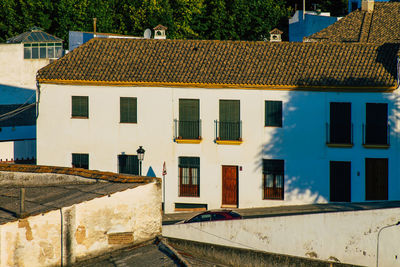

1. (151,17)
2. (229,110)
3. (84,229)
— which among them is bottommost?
(84,229)

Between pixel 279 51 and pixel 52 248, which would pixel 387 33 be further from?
pixel 52 248

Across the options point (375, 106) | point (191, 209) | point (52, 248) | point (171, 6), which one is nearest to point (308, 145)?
point (375, 106)

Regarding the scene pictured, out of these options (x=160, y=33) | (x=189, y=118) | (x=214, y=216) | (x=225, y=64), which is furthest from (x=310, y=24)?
(x=214, y=216)

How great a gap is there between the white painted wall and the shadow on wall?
36.8 m

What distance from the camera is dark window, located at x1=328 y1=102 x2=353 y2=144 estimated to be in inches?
1593

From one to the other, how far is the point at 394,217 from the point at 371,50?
11721 mm

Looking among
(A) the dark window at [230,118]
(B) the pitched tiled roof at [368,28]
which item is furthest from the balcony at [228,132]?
(B) the pitched tiled roof at [368,28]

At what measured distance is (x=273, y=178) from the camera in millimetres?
40906

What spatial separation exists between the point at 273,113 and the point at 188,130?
4.58 metres

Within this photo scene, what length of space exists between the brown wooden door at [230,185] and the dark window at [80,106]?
317 inches

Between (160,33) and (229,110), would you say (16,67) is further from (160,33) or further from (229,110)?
(229,110)

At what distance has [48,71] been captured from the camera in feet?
140

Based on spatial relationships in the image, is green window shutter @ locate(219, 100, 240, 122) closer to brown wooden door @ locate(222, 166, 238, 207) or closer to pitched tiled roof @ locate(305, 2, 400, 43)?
brown wooden door @ locate(222, 166, 238, 207)

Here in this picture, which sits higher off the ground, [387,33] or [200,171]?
[387,33]
